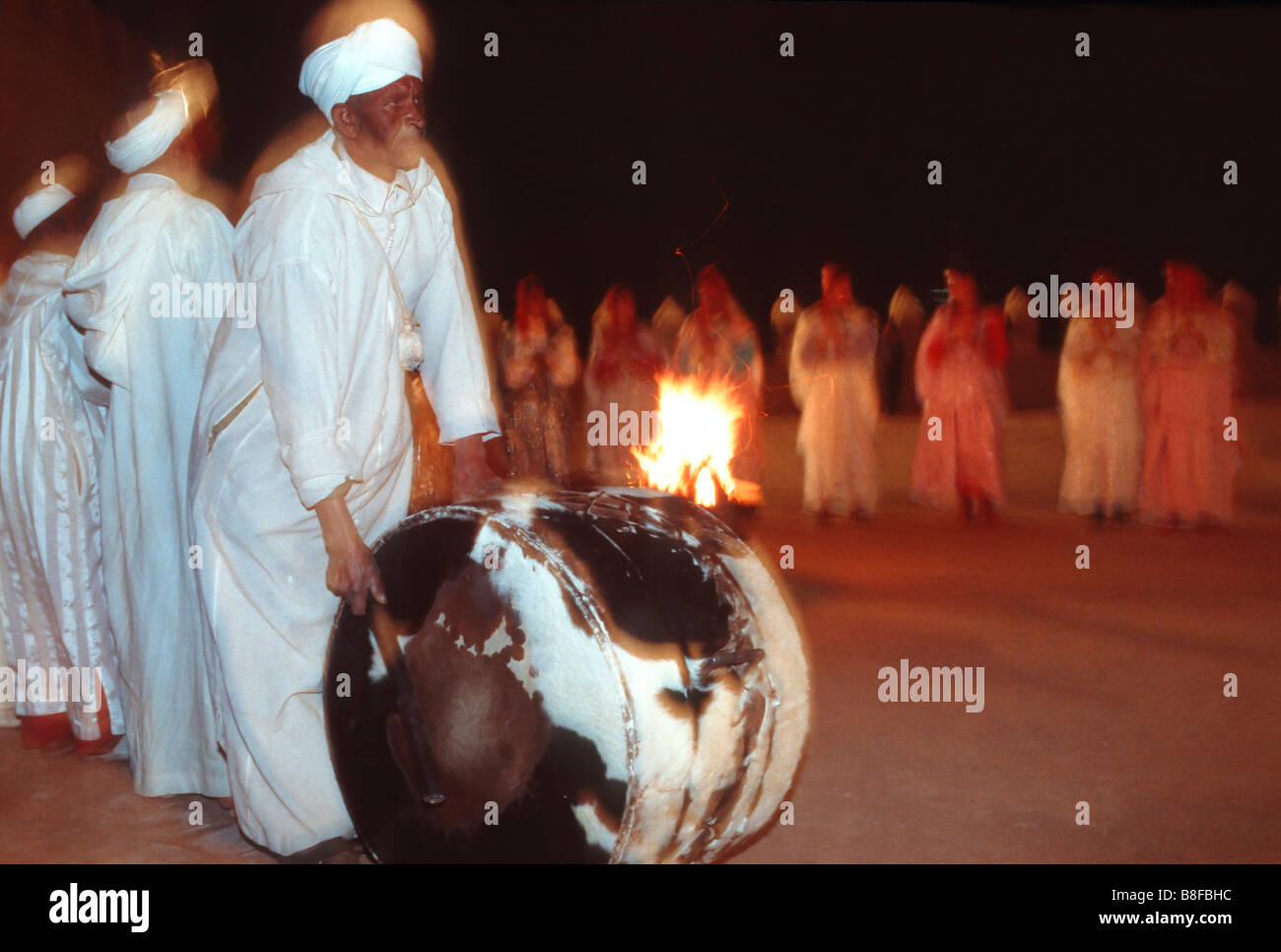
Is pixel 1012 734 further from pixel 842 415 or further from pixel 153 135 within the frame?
pixel 842 415

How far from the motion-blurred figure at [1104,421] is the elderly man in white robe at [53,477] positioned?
6.73 m

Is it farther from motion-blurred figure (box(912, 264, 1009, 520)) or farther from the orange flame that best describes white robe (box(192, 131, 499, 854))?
motion-blurred figure (box(912, 264, 1009, 520))

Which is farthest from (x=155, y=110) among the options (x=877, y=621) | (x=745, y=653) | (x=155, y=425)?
(x=877, y=621)

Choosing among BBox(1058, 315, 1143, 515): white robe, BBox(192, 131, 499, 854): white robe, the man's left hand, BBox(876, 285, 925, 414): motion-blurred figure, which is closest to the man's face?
BBox(192, 131, 499, 854): white robe

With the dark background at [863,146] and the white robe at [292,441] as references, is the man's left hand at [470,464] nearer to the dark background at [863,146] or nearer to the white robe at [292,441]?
the white robe at [292,441]

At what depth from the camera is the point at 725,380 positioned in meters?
8.22

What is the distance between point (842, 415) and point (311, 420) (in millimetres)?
6609

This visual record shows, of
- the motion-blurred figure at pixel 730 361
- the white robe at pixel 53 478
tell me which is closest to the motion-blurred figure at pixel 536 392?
the motion-blurred figure at pixel 730 361

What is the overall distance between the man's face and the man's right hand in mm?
811

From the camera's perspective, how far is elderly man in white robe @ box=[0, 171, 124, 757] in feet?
12.7

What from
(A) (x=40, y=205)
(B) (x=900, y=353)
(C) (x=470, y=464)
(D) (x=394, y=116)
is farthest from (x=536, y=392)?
(B) (x=900, y=353)

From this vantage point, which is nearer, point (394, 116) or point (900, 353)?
point (394, 116)

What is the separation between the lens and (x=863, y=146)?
20266 mm

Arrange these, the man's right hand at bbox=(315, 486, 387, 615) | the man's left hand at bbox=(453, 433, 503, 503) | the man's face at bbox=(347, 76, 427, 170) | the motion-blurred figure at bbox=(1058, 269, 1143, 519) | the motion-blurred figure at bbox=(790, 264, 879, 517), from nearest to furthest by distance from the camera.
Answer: the man's right hand at bbox=(315, 486, 387, 615), the man's face at bbox=(347, 76, 427, 170), the man's left hand at bbox=(453, 433, 503, 503), the motion-blurred figure at bbox=(1058, 269, 1143, 519), the motion-blurred figure at bbox=(790, 264, 879, 517)
